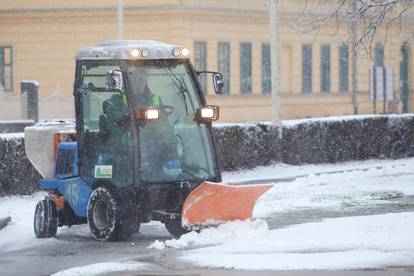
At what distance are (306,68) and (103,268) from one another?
4157cm

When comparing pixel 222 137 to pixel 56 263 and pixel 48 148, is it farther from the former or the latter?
pixel 56 263

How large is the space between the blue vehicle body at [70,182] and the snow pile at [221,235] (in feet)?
5.54

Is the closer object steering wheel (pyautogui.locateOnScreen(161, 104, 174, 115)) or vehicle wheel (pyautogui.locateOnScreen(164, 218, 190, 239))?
vehicle wheel (pyautogui.locateOnScreen(164, 218, 190, 239))

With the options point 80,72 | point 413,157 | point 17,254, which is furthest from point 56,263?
point 413,157

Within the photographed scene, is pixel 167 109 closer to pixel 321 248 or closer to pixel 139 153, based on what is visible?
pixel 139 153

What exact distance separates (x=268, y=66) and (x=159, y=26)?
594 cm

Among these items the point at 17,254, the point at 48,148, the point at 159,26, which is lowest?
the point at 17,254

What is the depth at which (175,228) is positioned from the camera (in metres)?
18.2

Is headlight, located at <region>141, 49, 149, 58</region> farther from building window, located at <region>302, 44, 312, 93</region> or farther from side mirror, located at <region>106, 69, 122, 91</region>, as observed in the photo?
building window, located at <region>302, 44, 312, 93</region>

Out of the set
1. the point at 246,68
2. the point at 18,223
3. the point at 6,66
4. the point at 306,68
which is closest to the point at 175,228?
the point at 18,223

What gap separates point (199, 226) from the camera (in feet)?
57.6

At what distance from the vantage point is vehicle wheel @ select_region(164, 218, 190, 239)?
18.0 metres

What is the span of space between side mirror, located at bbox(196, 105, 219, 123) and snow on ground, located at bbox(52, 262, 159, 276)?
3.92 meters

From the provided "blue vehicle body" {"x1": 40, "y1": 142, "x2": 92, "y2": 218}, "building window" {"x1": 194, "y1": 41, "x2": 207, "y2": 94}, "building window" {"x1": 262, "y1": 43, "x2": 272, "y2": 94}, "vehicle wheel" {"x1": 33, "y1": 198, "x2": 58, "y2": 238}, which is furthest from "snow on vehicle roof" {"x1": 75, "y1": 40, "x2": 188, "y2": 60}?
"building window" {"x1": 262, "y1": 43, "x2": 272, "y2": 94}
